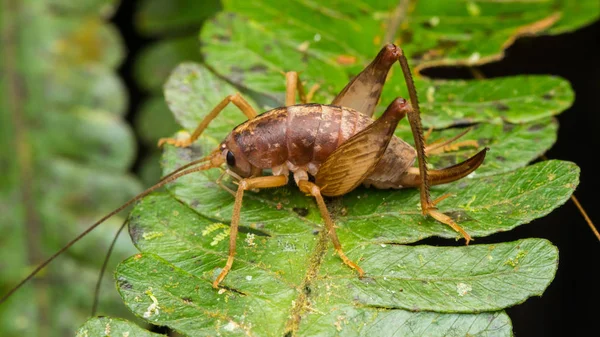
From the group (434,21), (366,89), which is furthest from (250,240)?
(434,21)

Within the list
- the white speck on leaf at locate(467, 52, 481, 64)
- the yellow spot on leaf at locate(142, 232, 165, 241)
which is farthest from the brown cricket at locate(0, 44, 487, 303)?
the white speck on leaf at locate(467, 52, 481, 64)

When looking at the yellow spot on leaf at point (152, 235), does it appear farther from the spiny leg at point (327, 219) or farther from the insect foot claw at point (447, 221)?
the insect foot claw at point (447, 221)

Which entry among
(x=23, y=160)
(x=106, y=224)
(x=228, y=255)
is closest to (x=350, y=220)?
(x=228, y=255)

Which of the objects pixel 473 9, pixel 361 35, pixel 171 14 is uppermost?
pixel 473 9

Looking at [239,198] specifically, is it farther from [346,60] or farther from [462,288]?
[346,60]

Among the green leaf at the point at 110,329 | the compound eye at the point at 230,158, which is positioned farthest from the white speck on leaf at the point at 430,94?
the green leaf at the point at 110,329

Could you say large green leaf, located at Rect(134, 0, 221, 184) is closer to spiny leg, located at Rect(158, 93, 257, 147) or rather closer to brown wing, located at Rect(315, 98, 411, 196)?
spiny leg, located at Rect(158, 93, 257, 147)

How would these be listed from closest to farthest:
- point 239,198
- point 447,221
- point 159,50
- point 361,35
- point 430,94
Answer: point 447,221 < point 239,198 < point 430,94 < point 361,35 < point 159,50

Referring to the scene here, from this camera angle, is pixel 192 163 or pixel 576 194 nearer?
pixel 192 163
